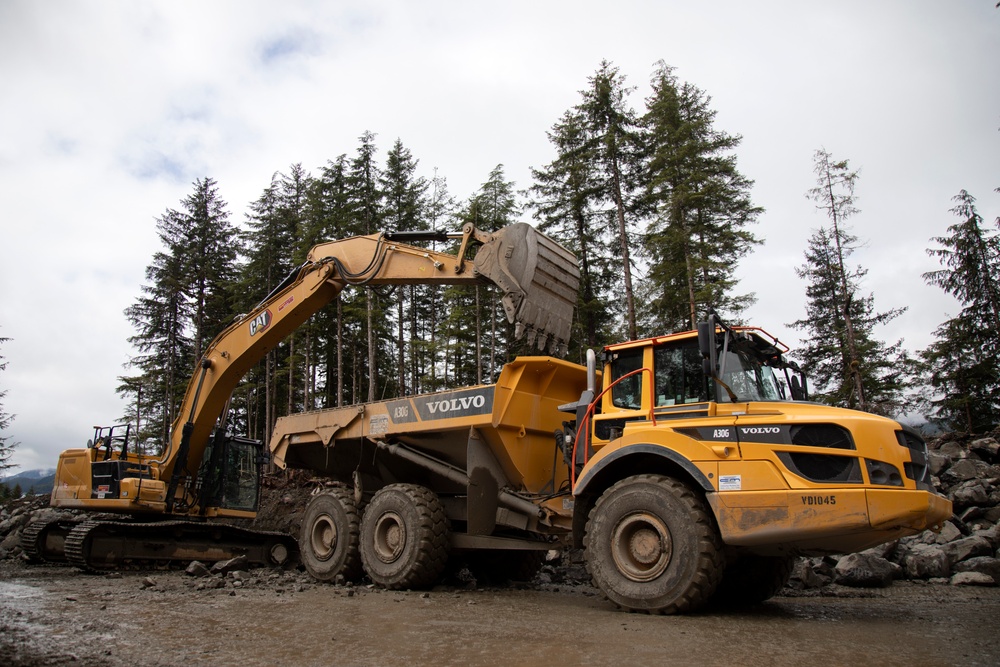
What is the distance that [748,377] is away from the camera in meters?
7.05

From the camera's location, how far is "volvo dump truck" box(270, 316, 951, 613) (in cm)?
599

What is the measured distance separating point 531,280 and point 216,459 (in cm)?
837

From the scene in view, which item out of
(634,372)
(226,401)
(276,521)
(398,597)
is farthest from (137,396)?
(634,372)

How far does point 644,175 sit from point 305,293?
15.6 meters

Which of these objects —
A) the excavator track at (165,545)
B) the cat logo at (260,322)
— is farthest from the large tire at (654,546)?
→ the excavator track at (165,545)

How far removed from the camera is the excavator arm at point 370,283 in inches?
364

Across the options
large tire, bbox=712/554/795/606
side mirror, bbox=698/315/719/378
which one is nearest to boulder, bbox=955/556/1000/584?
large tire, bbox=712/554/795/606

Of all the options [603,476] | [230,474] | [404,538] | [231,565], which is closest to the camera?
[603,476]

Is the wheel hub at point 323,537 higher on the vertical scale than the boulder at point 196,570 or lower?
higher

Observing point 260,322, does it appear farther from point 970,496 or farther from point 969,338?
point 969,338

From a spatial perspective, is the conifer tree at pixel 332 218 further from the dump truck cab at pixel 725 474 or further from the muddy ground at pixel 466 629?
the dump truck cab at pixel 725 474

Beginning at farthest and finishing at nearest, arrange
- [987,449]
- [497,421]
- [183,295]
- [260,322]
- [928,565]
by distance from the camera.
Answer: [183,295]
[987,449]
[260,322]
[928,565]
[497,421]

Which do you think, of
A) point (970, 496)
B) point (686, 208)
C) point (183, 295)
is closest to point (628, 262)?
point (686, 208)

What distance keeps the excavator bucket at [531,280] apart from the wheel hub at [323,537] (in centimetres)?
445
